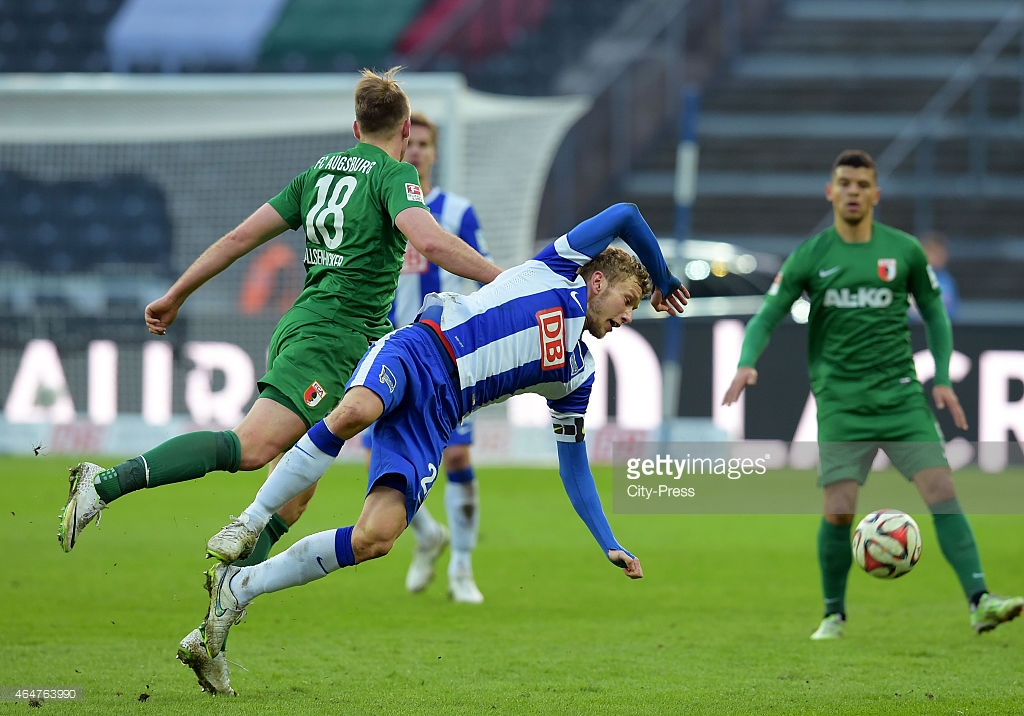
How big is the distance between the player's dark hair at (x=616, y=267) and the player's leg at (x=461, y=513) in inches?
101

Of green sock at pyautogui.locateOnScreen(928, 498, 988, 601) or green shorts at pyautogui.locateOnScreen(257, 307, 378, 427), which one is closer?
green shorts at pyautogui.locateOnScreen(257, 307, 378, 427)

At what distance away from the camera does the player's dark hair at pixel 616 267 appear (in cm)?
507

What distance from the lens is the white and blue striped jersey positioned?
4938 millimetres

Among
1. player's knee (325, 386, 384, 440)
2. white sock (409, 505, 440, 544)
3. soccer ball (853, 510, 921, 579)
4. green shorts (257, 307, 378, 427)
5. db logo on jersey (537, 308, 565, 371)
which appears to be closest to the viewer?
player's knee (325, 386, 384, 440)

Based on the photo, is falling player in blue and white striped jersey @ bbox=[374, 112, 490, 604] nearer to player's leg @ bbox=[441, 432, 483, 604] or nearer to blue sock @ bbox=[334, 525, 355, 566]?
player's leg @ bbox=[441, 432, 483, 604]

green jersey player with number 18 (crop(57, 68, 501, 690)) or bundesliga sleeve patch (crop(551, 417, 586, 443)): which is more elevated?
green jersey player with number 18 (crop(57, 68, 501, 690))

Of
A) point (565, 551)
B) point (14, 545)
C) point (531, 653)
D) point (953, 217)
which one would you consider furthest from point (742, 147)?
point (531, 653)

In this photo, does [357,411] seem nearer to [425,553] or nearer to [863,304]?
[863,304]

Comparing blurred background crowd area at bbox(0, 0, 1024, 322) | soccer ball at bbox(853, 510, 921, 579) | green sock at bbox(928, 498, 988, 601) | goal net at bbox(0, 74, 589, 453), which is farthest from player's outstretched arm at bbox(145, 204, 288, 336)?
blurred background crowd area at bbox(0, 0, 1024, 322)

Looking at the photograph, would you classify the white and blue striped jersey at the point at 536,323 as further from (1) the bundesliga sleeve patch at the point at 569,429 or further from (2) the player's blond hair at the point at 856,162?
(2) the player's blond hair at the point at 856,162

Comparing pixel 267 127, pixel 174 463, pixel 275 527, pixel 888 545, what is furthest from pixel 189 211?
pixel 174 463

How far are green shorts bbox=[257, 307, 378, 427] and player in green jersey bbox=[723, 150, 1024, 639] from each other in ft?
6.75

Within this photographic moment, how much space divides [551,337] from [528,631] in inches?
83.3

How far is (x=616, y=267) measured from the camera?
507 centimetres
